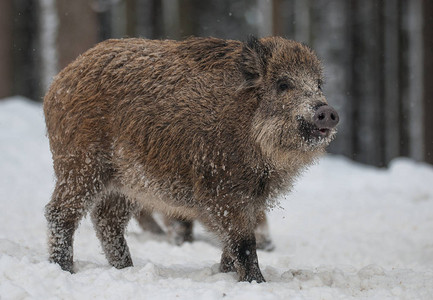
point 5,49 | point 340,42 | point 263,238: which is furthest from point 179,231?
point 340,42

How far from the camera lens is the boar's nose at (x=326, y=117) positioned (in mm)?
4539

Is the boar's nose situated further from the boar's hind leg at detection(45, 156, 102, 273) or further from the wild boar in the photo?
the wild boar

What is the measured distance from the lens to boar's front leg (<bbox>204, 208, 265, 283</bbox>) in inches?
193

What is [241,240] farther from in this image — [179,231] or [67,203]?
[179,231]

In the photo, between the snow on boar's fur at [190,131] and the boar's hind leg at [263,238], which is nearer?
the snow on boar's fur at [190,131]

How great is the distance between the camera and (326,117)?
14.9ft

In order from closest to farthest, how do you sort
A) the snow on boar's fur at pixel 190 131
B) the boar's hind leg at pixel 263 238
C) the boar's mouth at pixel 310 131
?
the boar's mouth at pixel 310 131
the snow on boar's fur at pixel 190 131
the boar's hind leg at pixel 263 238

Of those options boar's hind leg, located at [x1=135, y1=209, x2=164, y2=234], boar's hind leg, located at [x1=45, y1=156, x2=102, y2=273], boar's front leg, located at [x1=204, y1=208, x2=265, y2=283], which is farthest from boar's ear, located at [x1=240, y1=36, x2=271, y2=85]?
boar's hind leg, located at [x1=135, y1=209, x2=164, y2=234]

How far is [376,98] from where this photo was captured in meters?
22.5

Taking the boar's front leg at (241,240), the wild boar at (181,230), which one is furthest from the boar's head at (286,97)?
the wild boar at (181,230)

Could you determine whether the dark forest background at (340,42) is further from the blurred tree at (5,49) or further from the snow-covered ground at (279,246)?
the snow-covered ground at (279,246)

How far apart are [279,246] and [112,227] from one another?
291 centimetres

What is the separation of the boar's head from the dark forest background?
26.4 feet

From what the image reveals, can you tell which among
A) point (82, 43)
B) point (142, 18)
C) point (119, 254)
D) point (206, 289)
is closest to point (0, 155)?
point (82, 43)
